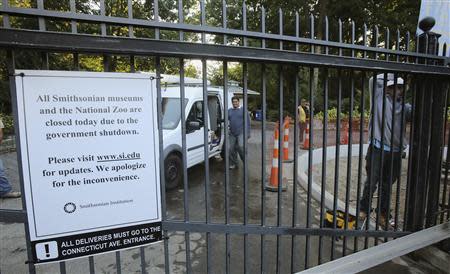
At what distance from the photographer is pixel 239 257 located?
3.75m

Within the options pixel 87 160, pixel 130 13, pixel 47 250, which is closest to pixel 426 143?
pixel 130 13

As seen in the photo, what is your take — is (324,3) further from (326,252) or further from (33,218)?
(33,218)

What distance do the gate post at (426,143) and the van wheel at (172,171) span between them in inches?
168

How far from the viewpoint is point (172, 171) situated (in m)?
6.59

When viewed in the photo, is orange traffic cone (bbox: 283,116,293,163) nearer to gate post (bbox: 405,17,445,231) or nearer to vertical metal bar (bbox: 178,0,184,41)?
gate post (bbox: 405,17,445,231)

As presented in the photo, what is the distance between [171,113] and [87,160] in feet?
16.5

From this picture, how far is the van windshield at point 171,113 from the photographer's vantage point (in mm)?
6660

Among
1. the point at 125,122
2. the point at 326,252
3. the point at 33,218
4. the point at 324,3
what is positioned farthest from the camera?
the point at 324,3

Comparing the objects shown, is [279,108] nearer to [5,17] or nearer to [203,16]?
[203,16]

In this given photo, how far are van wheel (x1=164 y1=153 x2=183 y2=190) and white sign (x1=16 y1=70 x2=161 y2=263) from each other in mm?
4373

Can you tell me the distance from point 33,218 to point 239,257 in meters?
2.50

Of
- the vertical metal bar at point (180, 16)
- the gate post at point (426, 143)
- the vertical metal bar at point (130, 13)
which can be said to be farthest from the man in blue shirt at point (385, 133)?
the vertical metal bar at point (130, 13)

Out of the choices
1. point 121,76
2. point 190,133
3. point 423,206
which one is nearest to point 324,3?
point 190,133

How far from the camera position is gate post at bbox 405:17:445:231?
10.2 feet
